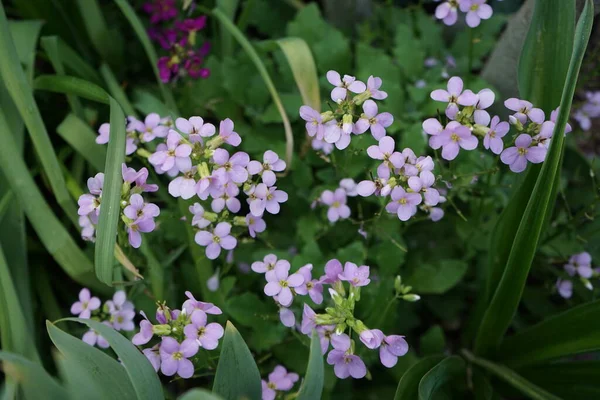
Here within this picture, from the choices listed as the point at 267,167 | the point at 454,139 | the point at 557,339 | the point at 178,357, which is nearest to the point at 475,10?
the point at 454,139

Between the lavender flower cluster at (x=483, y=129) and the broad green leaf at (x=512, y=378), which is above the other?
the lavender flower cluster at (x=483, y=129)

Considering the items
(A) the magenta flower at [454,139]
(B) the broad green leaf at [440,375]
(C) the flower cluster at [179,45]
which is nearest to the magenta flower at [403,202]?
(A) the magenta flower at [454,139]

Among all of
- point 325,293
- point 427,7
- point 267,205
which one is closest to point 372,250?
point 325,293

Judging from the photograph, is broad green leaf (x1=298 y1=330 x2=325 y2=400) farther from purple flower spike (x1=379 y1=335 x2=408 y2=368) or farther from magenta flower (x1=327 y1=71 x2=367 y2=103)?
magenta flower (x1=327 y1=71 x2=367 y2=103)

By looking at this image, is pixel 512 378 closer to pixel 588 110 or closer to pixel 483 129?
pixel 483 129

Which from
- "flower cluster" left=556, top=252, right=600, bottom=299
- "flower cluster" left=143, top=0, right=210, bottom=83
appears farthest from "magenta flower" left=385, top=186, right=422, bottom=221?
"flower cluster" left=143, top=0, right=210, bottom=83

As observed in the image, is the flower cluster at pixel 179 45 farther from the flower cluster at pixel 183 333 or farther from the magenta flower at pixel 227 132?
the flower cluster at pixel 183 333

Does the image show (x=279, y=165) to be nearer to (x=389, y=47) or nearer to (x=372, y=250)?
(x=372, y=250)
